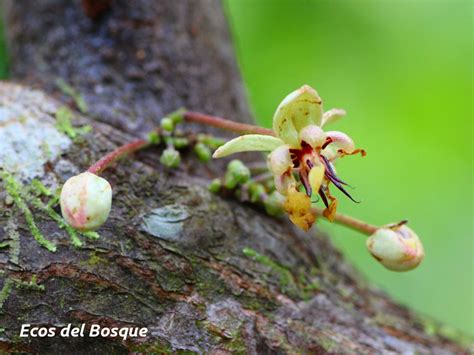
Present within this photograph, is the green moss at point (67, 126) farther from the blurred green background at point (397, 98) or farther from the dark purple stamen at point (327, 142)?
the blurred green background at point (397, 98)

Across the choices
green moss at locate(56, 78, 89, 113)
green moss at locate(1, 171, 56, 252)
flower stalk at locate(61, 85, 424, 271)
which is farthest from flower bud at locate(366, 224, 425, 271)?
green moss at locate(56, 78, 89, 113)

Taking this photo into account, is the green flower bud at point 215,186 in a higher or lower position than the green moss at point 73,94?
lower

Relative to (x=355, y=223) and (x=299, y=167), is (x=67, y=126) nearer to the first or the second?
(x=299, y=167)

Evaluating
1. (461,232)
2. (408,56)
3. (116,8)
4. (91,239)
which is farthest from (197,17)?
(461,232)

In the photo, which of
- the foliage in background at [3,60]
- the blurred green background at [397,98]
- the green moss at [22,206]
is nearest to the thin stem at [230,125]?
the green moss at [22,206]

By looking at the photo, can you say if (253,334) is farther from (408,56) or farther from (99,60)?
(408,56)
